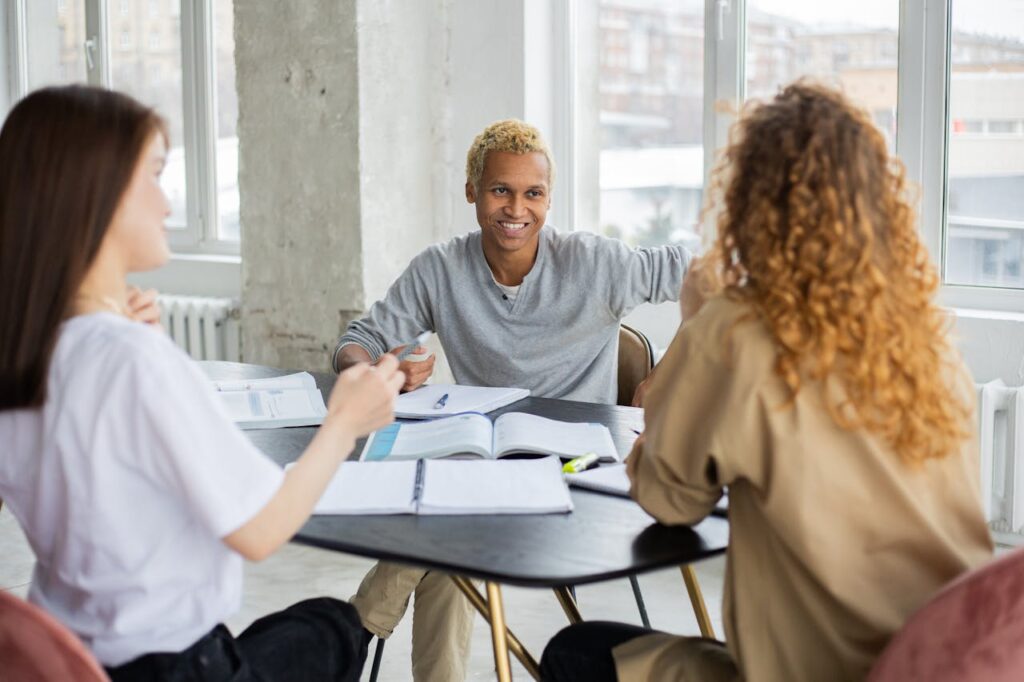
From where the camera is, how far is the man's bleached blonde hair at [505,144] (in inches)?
109

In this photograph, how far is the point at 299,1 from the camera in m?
3.98

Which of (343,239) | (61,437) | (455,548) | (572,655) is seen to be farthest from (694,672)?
(343,239)

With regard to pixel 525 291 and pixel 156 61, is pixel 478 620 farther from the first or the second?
pixel 156 61

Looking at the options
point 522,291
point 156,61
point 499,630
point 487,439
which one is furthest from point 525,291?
point 156,61

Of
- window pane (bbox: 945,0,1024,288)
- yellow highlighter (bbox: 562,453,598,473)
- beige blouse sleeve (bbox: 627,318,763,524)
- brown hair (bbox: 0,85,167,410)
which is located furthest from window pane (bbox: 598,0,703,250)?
brown hair (bbox: 0,85,167,410)

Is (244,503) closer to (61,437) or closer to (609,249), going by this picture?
(61,437)

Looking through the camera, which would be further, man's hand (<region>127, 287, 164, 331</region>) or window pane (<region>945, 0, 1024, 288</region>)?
window pane (<region>945, 0, 1024, 288</region>)

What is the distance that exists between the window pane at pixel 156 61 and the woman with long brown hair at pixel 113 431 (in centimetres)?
401

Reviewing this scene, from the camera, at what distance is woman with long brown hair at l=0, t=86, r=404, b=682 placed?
128 centimetres

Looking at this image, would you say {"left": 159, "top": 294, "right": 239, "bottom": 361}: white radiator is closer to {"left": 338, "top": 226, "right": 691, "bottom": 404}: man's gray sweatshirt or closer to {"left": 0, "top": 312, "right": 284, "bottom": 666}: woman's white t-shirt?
{"left": 338, "top": 226, "right": 691, "bottom": 404}: man's gray sweatshirt

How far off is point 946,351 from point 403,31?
9.46 ft

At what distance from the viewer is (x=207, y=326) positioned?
15.8 feet

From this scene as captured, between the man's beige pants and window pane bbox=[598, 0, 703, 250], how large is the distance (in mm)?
1739

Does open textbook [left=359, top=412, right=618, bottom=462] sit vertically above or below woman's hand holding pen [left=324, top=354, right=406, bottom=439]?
below
